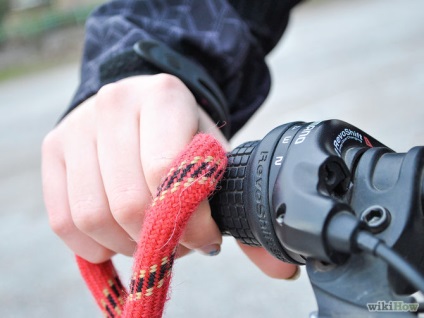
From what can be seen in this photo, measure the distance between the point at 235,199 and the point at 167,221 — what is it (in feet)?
0.21

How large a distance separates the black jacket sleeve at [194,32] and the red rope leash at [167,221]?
1.00ft

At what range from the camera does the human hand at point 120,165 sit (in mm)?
519

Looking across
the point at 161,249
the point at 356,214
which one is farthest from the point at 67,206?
the point at 356,214

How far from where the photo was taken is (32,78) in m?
5.26

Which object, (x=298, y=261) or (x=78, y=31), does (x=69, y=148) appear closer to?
(x=298, y=261)

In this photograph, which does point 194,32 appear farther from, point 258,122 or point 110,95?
point 258,122

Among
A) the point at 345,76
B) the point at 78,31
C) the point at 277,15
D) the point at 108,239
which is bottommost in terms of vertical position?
the point at 78,31

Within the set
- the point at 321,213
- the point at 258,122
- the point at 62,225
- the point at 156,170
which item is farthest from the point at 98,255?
the point at 258,122

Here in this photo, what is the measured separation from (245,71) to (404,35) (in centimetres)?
298

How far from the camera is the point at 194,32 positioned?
2.62ft

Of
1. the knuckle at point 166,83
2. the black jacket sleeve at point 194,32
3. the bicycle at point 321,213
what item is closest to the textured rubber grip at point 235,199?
the bicycle at point 321,213

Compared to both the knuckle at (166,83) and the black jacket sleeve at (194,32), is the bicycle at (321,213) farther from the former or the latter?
the black jacket sleeve at (194,32)

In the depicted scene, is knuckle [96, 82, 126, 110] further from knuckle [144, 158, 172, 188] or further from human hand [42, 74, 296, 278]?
knuckle [144, 158, 172, 188]

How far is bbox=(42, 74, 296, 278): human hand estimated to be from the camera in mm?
519
